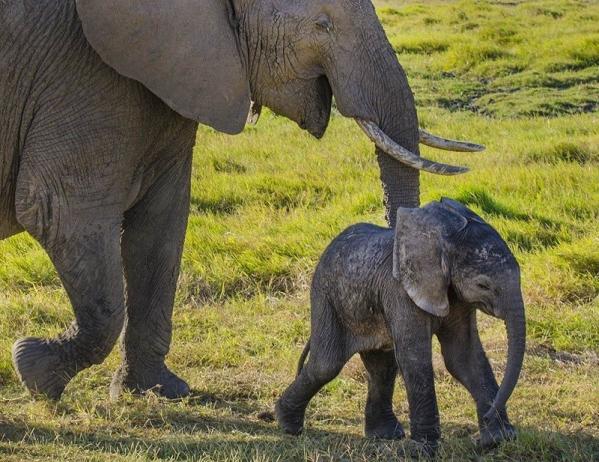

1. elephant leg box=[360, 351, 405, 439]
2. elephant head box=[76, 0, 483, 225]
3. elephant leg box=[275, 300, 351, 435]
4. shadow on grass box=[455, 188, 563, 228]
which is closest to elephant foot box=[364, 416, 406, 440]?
elephant leg box=[360, 351, 405, 439]

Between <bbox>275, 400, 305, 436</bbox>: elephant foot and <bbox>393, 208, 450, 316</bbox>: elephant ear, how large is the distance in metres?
0.93

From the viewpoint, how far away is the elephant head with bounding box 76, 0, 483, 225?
18.4 ft

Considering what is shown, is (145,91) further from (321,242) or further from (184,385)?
(321,242)

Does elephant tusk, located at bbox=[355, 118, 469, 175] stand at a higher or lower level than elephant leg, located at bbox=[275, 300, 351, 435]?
higher

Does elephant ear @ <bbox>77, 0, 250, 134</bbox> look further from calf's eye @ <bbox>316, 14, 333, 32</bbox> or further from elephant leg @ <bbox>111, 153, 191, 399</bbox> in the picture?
elephant leg @ <bbox>111, 153, 191, 399</bbox>

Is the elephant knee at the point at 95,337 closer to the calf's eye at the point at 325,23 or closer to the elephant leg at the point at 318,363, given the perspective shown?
the elephant leg at the point at 318,363

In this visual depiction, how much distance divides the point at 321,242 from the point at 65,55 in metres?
3.37

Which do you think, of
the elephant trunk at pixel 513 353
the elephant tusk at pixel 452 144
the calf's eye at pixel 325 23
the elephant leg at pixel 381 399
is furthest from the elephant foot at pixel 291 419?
the calf's eye at pixel 325 23

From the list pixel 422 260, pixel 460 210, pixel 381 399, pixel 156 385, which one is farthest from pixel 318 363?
pixel 156 385

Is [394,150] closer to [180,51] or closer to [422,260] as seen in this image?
[422,260]

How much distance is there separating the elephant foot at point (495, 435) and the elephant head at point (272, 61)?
1019mm

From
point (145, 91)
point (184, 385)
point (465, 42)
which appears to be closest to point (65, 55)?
point (145, 91)

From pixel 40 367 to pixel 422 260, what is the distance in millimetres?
1918

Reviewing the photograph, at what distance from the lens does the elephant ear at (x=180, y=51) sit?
5590 mm
